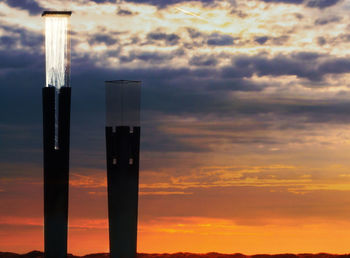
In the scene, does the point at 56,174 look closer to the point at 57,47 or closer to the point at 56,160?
the point at 56,160

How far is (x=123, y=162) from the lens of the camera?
788 inches

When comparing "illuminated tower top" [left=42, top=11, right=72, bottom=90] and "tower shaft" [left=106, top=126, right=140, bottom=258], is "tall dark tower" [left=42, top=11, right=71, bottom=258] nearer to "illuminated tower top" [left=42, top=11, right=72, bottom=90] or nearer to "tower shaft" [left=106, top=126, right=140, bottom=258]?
"illuminated tower top" [left=42, top=11, right=72, bottom=90]

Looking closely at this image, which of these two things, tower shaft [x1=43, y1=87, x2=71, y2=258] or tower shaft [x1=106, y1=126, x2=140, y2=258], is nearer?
tower shaft [x1=106, y1=126, x2=140, y2=258]

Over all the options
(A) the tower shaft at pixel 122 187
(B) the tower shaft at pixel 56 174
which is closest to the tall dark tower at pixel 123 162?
(A) the tower shaft at pixel 122 187

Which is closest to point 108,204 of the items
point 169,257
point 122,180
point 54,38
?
point 122,180

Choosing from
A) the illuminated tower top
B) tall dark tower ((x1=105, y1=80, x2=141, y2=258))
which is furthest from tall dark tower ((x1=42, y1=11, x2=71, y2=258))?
tall dark tower ((x1=105, y1=80, x2=141, y2=258))

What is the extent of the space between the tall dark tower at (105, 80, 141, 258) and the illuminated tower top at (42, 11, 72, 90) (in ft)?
5.56

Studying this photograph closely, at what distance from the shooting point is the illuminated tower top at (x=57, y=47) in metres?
20.0

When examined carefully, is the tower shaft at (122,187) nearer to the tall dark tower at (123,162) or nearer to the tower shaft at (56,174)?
the tall dark tower at (123,162)

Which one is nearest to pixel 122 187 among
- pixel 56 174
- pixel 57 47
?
pixel 56 174

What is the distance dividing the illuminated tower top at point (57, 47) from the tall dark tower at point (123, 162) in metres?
1.69

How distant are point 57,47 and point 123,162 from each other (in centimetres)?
464

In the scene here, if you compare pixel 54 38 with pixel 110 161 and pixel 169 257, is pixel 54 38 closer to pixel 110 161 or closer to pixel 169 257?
pixel 110 161

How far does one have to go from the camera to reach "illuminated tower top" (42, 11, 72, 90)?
65.5ft
